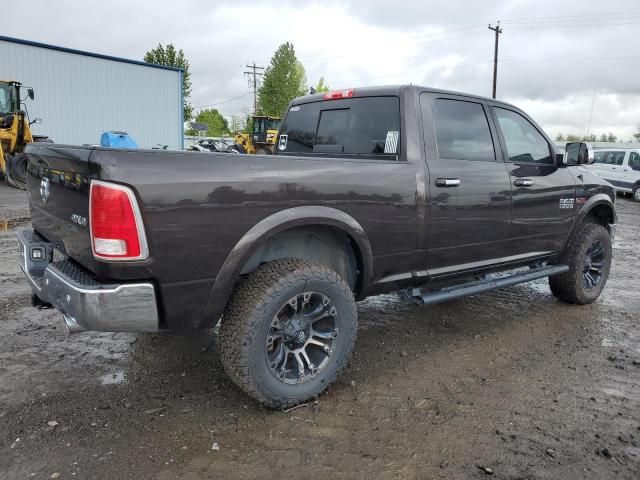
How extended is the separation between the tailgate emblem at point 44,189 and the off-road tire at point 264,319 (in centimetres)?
124

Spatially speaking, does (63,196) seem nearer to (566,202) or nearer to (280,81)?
(566,202)

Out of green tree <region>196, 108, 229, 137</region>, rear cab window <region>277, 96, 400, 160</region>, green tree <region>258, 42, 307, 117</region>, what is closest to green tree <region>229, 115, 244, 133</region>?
green tree <region>196, 108, 229, 137</region>

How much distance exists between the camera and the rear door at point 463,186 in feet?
11.5

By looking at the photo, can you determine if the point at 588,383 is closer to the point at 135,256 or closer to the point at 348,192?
the point at 348,192

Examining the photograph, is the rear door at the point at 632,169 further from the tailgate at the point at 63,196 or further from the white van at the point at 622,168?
the tailgate at the point at 63,196

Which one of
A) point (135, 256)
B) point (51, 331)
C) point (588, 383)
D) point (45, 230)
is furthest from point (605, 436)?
point (51, 331)

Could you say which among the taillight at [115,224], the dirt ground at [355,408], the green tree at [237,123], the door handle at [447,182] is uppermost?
the green tree at [237,123]

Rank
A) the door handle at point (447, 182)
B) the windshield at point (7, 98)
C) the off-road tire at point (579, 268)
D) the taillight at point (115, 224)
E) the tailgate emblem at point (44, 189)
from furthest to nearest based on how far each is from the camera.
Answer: the windshield at point (7, 98) → the off-road tire at point (579, 268) → the door handle at point (447, 182) → the tailgate emblem at point (44, 189) → the taillight at point (115, 224)

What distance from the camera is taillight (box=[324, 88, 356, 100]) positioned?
13.0 feet

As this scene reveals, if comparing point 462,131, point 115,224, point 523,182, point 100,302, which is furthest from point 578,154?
point 100,302

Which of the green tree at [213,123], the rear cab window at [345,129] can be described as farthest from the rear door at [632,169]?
the green tree at [213,123]

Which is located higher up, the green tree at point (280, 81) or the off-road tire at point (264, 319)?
the green tree at point (280, 81)

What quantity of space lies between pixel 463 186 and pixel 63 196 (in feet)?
8.31

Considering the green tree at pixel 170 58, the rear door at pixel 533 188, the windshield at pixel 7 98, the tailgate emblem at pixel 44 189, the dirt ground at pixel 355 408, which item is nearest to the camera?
the dirt ground at pixel 355 408
